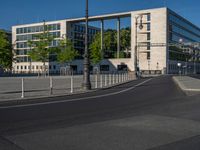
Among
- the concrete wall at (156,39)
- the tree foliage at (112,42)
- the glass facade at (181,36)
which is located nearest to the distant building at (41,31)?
the tree foliage at (112,42)

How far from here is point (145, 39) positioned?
119250 millimetres

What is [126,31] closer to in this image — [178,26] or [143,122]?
[178,26]

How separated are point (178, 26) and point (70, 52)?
180 ft

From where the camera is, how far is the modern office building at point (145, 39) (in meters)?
115

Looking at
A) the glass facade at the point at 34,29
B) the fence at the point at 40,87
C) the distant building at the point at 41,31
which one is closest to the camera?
the fence at the point at 40,87

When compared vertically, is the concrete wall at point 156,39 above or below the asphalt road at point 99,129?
above

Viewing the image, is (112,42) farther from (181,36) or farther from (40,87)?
(40,87)

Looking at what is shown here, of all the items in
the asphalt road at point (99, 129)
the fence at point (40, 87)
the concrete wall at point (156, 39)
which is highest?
the concrete wall at point (156, 39)

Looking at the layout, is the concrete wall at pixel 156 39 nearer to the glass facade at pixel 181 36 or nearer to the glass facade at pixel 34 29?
the glass facade at pixel 181 36

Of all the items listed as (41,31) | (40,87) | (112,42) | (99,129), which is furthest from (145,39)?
(99,129)

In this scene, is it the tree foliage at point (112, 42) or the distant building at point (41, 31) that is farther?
the tree foliage at point (112, 42)

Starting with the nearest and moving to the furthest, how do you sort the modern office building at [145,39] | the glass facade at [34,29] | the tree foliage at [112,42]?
the modern office building at [145,39] < the tree foliage at [112,42] < the glass facade at [34,29]

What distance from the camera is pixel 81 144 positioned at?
7.32 meters

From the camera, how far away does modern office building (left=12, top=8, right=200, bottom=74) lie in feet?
376
